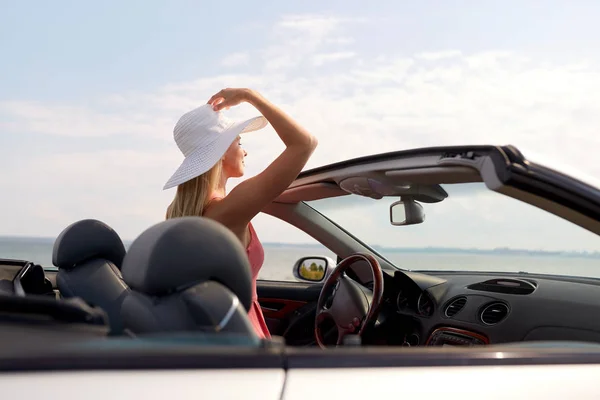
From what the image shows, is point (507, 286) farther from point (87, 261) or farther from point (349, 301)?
point (87, 261)

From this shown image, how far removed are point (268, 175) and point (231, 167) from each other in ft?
1.53

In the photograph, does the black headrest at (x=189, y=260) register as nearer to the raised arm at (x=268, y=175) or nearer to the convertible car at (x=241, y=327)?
the convertible car at (x=241, y=327)

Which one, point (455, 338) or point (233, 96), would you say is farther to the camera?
point (455, 338)

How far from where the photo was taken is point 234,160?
3424 mm

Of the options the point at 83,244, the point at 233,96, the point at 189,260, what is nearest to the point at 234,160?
the point at 233,96

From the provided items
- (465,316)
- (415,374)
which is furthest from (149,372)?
(465,316)

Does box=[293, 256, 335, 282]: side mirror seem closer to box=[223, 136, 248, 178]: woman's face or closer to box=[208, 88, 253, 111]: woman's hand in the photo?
box=[223, 136, 248, 178]: woman's face

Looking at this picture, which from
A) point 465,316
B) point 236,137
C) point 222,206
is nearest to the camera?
point 222,206

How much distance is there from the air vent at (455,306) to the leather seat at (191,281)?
77.4 inches

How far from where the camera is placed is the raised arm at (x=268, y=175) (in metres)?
3.00

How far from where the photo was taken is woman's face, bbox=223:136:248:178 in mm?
3416

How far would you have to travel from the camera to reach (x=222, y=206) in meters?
3.07

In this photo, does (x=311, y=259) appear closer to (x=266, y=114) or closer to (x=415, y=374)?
(x=266, y=114)

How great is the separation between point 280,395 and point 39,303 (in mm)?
621
